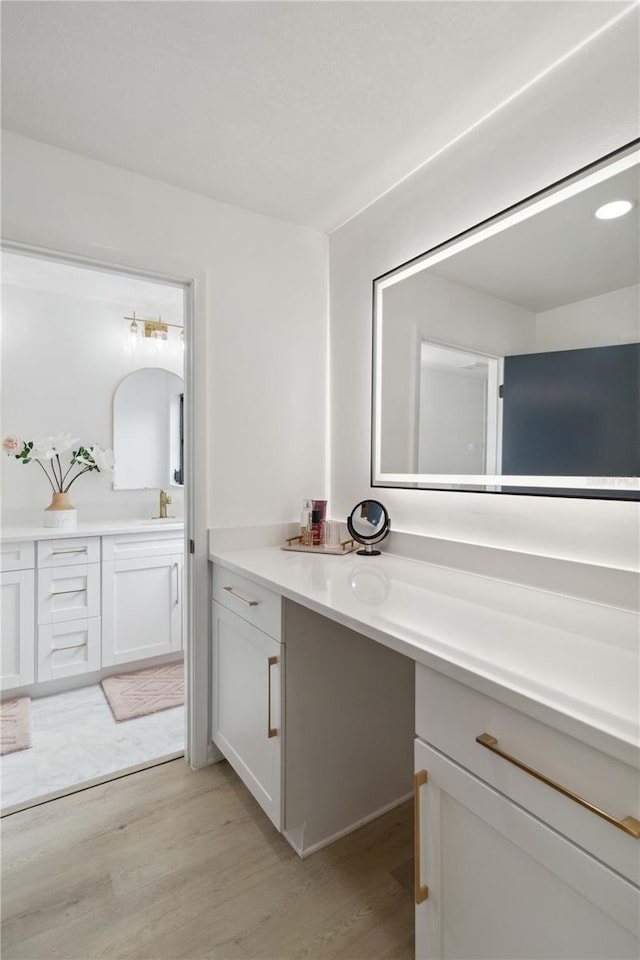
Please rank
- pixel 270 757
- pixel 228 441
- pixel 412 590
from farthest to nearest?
1. pixel 228 441
2. pixel 270 757
3. pixel 412 590

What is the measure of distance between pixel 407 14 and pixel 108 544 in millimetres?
2614

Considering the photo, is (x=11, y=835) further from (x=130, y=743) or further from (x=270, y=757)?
(x=270, y=757)

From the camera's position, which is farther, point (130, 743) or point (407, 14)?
point (130, 743)

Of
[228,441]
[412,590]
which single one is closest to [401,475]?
[412,590]

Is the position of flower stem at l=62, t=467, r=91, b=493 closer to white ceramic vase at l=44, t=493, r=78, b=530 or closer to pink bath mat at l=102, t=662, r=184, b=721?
white ceramic vase at l=44, t=493, r=78, b=530

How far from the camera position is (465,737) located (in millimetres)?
865

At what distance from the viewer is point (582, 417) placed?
124 centimetres

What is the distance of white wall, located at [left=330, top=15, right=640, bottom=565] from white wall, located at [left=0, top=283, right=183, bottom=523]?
174 cm

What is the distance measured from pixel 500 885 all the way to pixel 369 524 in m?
1.19

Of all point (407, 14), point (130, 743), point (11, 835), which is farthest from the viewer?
point (130, 743)

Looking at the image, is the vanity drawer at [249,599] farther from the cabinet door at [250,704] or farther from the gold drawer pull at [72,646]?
the gold drawer pull at [72,646]

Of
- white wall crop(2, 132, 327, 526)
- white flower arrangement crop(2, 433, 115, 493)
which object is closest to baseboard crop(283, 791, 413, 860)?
white wall crop(2, 132, 327, 526)

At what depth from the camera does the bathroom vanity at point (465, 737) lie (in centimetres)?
67

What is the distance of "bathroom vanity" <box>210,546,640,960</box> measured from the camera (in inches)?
26.5
